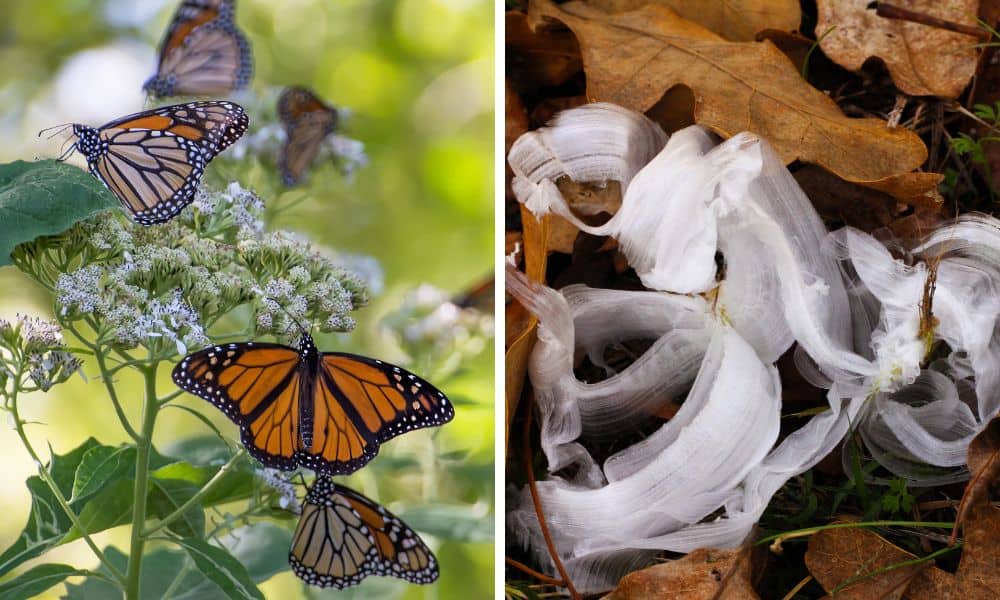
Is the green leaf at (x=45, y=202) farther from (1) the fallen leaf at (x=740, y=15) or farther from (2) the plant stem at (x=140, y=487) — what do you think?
(1) the fallen leaf at (x=740, y=15)

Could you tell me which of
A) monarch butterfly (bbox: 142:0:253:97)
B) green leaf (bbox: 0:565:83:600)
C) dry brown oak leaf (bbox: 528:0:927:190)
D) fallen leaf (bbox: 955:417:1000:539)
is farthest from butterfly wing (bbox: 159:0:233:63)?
fallen leaf (bbox: 955:417:1000:539)

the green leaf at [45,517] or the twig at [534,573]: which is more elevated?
the green leaf at [45,517]

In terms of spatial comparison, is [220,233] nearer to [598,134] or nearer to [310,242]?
[310,242]

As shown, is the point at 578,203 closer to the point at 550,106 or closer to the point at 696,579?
the point at 550,106

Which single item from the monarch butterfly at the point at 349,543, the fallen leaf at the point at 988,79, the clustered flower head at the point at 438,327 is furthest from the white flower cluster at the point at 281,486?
the fallen leaf at the point at 988,79

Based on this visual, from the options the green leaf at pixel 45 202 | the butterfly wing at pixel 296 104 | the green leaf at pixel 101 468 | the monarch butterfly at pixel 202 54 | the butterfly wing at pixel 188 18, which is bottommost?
the green leaf at pixel 101 468

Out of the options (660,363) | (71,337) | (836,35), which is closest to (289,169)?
(71,337)

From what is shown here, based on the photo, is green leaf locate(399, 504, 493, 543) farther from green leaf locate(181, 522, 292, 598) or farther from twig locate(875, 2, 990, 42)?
twig locate(875, 2, 990, 42)

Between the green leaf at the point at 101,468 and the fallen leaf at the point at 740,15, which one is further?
the fallen leaf at the point at 740,15
